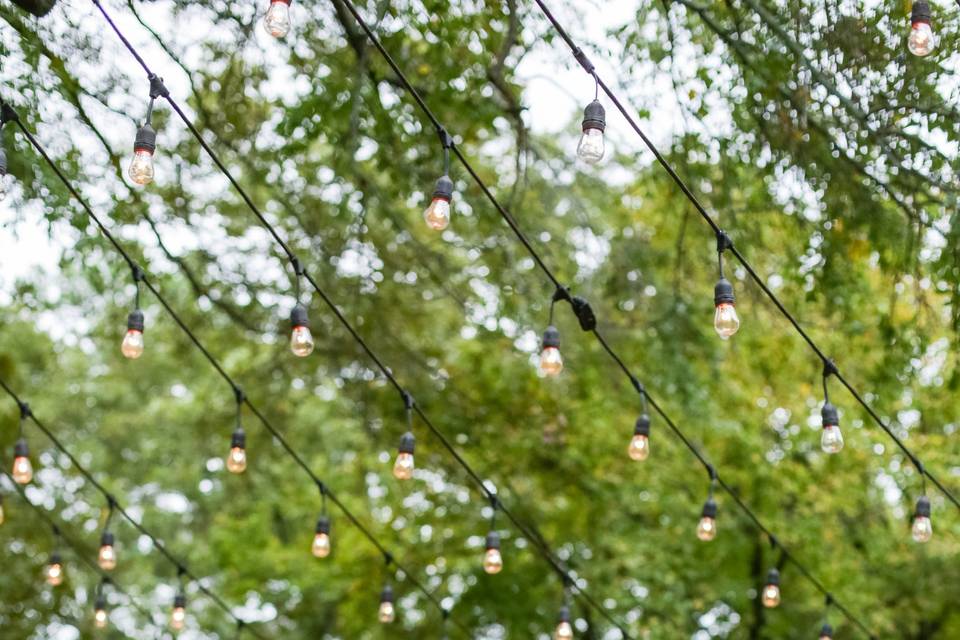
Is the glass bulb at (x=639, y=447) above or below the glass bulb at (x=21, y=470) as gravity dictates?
below

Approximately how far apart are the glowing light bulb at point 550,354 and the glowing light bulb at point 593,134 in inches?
34.3

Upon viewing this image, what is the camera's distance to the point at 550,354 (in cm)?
468

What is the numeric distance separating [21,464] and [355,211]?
3599mm

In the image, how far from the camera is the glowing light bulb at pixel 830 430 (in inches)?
195

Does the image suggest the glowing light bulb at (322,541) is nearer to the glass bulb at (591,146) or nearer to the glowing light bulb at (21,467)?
the glowing light bulb at (21,467)

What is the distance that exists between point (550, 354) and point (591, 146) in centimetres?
100

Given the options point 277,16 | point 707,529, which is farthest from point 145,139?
point 707,529

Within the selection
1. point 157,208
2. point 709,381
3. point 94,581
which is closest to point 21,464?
point 157,208

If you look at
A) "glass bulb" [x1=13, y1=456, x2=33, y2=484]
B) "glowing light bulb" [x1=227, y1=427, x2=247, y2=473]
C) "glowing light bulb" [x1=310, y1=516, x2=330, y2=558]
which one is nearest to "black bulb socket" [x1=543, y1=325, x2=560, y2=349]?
"glowing light bulb" [x1=227, y1=427, x2=247, y2=473]

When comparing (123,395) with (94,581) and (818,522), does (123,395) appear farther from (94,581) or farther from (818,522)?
(818,522)

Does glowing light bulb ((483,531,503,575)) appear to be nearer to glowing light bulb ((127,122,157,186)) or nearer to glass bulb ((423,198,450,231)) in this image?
A: glass bulb ((423,198,450,231))

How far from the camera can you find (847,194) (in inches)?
265

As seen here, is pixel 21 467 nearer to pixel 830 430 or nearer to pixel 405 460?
pixel 405 460

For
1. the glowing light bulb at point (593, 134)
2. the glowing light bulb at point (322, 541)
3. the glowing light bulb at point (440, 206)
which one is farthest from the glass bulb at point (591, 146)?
the glowing light bulb at point (322, 541)
